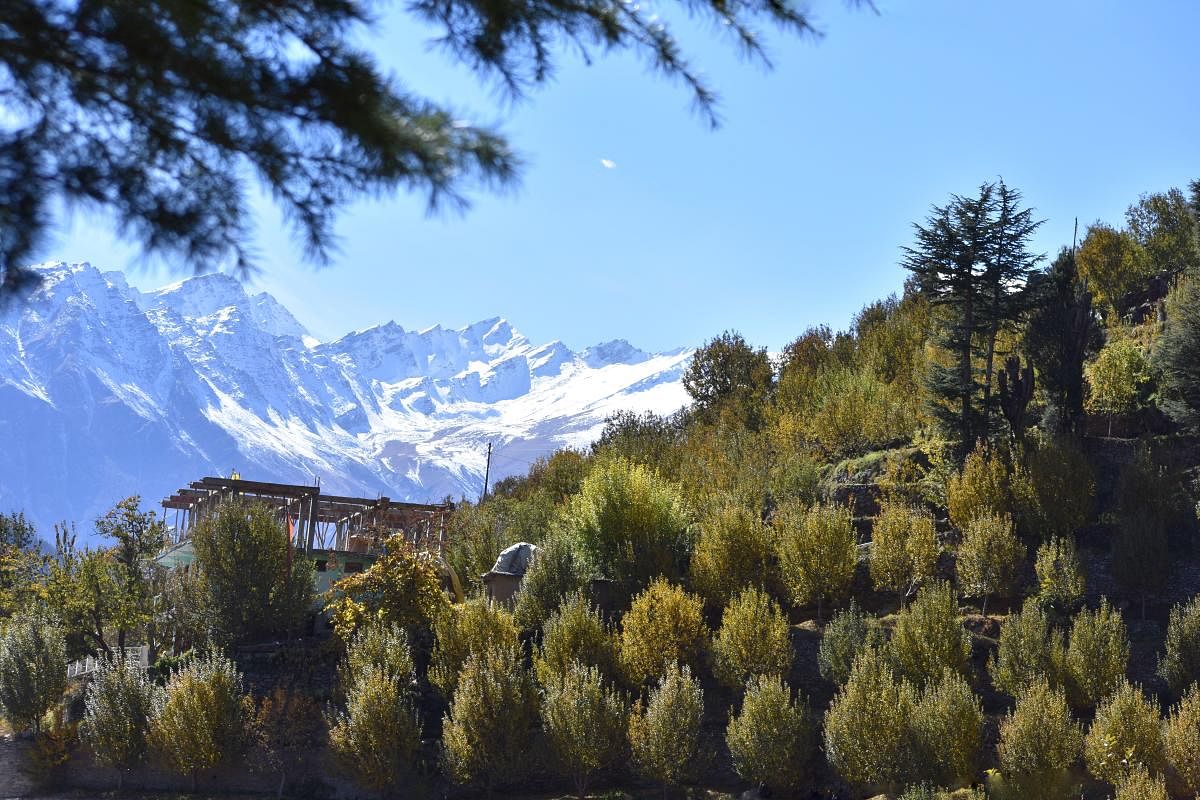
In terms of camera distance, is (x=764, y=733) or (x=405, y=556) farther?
(x=405, y=556)

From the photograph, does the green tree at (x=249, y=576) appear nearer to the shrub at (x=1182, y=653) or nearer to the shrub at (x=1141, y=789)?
the shrub at (x=1141, y=789)

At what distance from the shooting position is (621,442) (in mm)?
36000

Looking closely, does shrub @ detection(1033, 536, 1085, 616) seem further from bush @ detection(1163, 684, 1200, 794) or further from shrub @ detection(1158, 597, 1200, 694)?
bush @ detection(1163, 684, 1200, 794)

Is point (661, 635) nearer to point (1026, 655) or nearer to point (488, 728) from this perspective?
point (488, 728)

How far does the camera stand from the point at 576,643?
19344mm

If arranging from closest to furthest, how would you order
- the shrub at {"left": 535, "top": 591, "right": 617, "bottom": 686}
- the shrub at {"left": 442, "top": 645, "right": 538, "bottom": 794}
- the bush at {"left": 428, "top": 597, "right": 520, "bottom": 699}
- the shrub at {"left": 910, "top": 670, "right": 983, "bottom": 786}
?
the shrub at {"left": 910, "top": 670, "right": 983, "bottom": 786} → the shrub at {"left": 442, "top": 645, "right": 538, "bottom": 794} → the shrub at {"left": 535, "top": 591, "right": 617, "bottom": 686} → the bush at {"left": 428, "top": 597, "right": 520, "bottom": 699}

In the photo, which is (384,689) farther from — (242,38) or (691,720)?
(242,38)

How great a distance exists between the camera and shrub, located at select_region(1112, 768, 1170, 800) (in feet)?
38.8

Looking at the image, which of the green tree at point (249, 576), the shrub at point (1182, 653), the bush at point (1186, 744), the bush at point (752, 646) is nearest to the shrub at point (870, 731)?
the bush at point (752, 646)

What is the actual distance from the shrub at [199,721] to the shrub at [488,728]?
454cm

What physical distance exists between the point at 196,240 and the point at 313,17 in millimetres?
1075

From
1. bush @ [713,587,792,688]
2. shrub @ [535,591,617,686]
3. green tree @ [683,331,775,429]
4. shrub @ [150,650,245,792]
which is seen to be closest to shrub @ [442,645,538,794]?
shrub @ [535,591,617,686]

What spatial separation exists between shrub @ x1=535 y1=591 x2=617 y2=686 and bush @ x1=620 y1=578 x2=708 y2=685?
39 cm

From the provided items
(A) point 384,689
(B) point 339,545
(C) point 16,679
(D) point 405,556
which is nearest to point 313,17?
(A) point 384,689
